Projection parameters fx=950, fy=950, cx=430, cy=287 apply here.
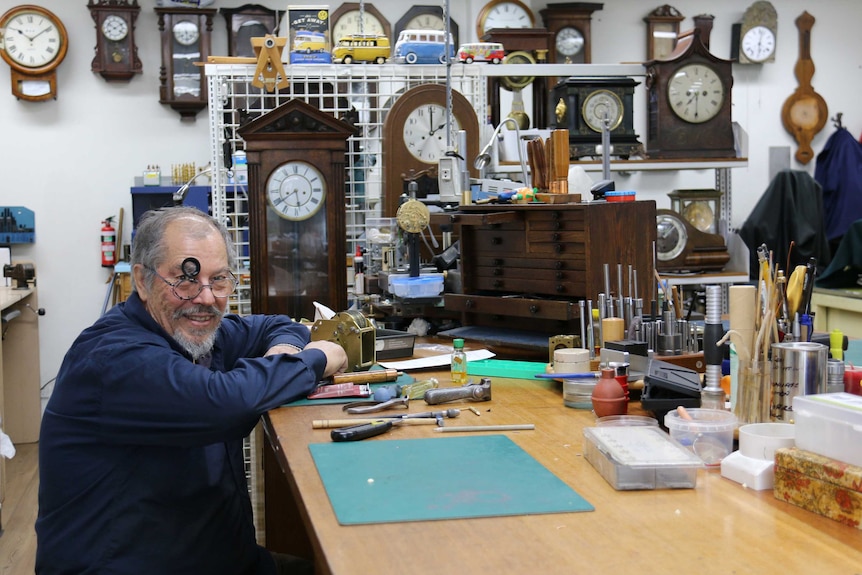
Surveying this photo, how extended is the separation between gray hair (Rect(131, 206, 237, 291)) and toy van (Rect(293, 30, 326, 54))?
204 cm

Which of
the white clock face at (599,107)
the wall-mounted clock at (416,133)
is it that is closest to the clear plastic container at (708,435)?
the wall-mounted clock at (416,133)

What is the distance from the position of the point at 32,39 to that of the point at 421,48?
361cm

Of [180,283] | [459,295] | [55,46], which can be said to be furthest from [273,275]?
[55,46]

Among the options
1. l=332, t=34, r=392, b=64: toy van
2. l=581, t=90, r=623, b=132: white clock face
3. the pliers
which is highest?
l=332, t=34, r=392, b=64: toy van

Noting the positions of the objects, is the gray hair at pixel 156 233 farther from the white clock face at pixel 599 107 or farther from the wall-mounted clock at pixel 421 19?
the wall-mounted clock at pixel 421 19

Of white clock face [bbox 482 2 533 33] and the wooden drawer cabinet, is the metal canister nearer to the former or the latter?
the wooden drawer cabinet

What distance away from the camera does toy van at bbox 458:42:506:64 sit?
421 cm

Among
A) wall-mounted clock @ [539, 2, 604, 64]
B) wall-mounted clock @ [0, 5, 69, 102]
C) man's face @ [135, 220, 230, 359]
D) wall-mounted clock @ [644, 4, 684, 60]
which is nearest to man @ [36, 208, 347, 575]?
man's face @ [135, 220, 230, 359]

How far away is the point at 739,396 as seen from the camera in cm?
179

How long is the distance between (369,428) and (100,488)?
521 millimetres

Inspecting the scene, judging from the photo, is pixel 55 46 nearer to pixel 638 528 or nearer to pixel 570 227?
pixel 570 227

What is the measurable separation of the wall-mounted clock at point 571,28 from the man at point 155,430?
5370 mm

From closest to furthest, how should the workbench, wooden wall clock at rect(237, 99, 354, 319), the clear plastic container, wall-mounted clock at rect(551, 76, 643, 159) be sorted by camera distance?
the workbench
the clear plastic container
wooden wall clock at rect(237, 99, 354, 319)
wall-mounted clock at rect(551, 76, 643, 159)

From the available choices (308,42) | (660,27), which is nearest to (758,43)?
(660,27)
